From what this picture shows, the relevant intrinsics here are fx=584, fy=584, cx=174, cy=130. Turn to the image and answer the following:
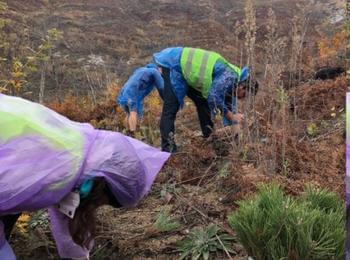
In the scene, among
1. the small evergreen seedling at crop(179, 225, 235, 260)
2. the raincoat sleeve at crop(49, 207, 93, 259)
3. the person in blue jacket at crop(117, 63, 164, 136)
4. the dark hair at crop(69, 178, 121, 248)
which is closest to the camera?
the dark hair at crop(69, 178, 121, 248)

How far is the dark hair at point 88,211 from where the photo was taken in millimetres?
2297

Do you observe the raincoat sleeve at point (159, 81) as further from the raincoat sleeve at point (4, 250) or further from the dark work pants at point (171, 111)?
the raincoat sleeve at point (4, 250)

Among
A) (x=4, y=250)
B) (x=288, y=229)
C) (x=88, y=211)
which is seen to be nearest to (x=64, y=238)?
Answer: (x=88, y=211)

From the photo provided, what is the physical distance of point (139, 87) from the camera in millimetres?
5020

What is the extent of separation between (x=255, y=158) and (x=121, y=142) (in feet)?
4.66

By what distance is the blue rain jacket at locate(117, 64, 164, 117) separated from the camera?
4926mm

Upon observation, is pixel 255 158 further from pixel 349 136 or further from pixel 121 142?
pixel 349 136

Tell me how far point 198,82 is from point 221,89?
0.38 metres

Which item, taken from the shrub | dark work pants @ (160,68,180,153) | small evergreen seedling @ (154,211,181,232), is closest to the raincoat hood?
the shrub

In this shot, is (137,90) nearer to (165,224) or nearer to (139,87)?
(139,87)

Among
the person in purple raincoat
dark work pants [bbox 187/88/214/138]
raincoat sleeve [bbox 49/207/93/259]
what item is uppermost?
the person in purple raincoat

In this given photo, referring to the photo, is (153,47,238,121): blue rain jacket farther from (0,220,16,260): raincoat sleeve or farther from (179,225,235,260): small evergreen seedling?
(0,220,16,260): raincoat sleeve

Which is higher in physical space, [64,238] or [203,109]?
[64,238]

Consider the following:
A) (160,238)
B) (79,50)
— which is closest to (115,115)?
(160,238)
